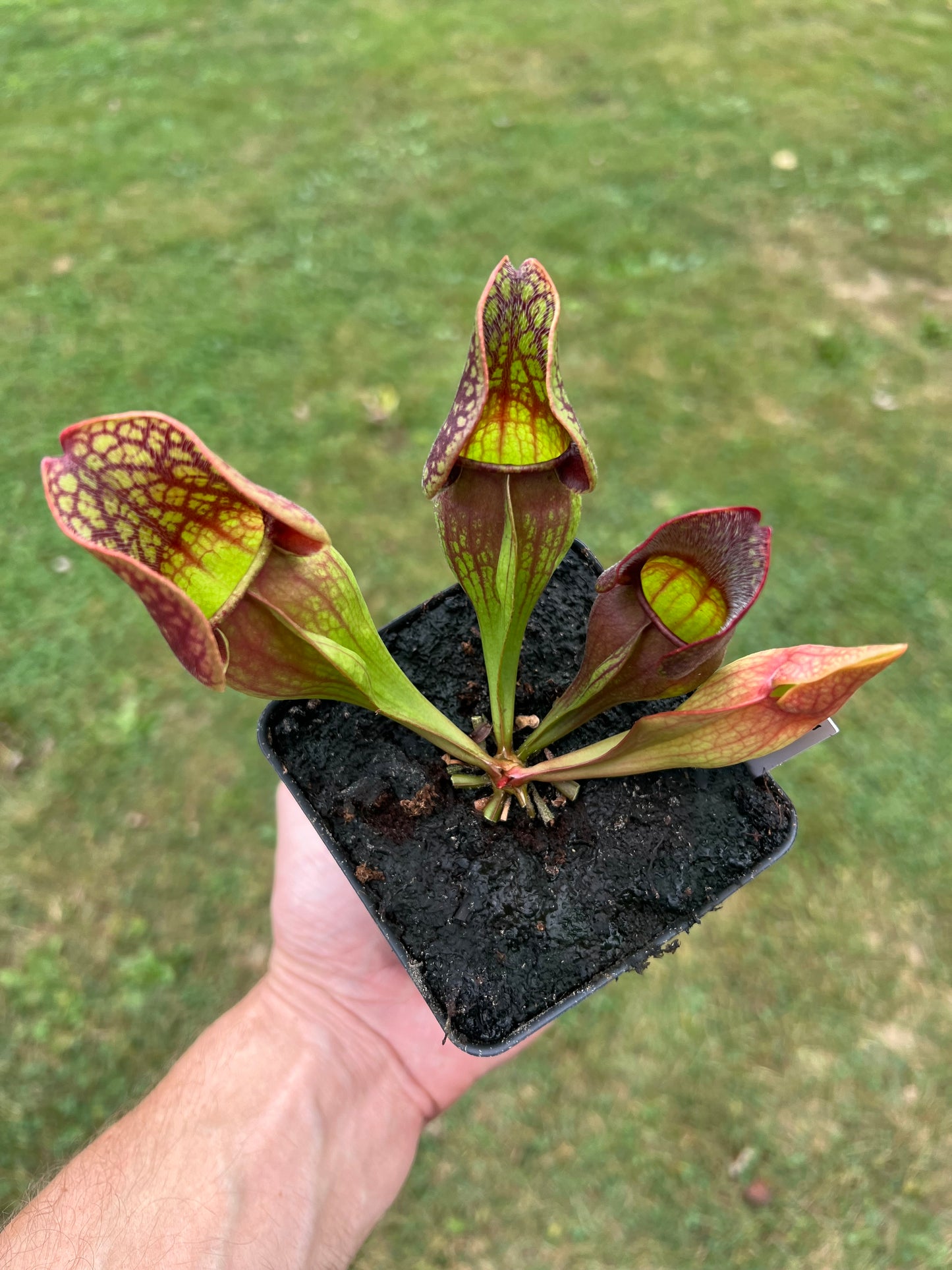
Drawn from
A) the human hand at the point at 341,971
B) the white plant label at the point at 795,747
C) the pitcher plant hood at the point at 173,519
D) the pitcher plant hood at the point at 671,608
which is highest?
the pitcher plant hood at the point at 173,519

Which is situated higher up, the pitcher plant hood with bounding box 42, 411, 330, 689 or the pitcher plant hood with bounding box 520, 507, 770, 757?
the pitcher plant hood with bounding box 42, 411, 330, 689

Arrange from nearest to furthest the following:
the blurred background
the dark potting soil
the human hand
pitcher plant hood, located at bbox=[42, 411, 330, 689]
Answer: pitcher plant hood, located at bbox=[42, 411, 330, 689] < the dark potting soil < the human hand < the blurred background

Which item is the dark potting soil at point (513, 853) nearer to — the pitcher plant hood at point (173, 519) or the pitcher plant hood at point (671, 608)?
the pitcher plant hood at point (671, 608)

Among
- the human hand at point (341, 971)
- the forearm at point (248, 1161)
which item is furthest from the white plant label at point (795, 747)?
the forearm at point (248, 1161)

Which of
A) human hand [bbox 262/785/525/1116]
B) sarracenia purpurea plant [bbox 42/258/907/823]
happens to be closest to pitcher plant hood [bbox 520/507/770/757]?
sarracenia purpurea plant [bbox 42/258/907/823]

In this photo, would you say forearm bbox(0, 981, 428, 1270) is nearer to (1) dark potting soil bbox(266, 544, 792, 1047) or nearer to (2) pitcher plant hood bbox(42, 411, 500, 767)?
(1) dark potting soil bbox(266, 544, 792, 1047)
